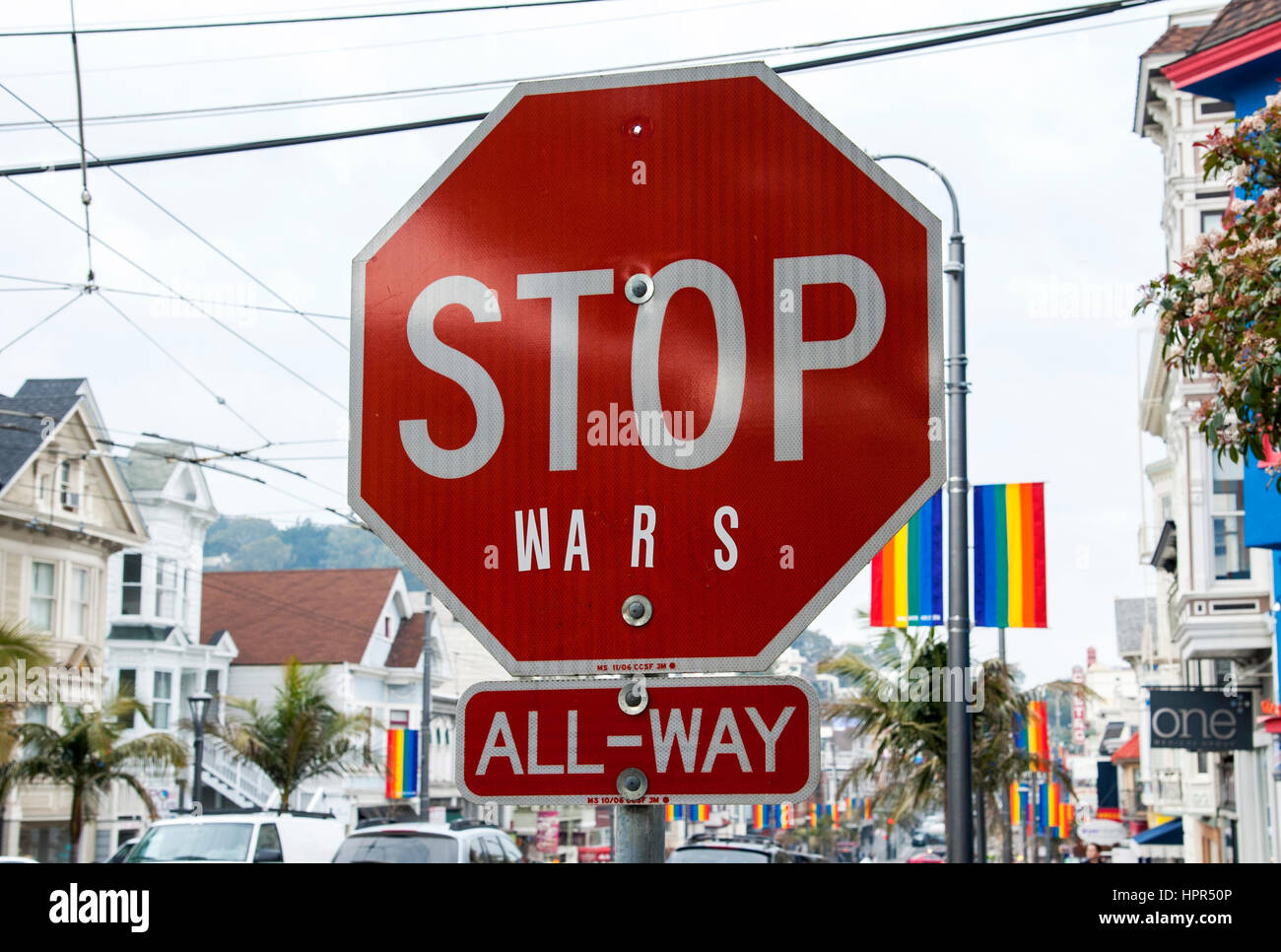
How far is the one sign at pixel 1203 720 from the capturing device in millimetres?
23016

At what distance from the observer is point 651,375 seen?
72.2 inches

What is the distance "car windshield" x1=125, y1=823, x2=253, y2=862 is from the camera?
15.6 m

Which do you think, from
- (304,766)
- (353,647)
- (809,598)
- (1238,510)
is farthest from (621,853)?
(353,647)

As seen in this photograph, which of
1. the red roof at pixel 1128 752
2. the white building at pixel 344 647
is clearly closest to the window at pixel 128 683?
the white building at pixel 344 647

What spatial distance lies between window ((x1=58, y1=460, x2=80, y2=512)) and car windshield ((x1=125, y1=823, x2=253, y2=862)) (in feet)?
67.3

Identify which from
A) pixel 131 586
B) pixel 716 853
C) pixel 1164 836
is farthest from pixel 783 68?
pixel 1164 836

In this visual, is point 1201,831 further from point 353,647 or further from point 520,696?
point 520,696

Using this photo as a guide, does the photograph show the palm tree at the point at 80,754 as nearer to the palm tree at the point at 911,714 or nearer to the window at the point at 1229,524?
the palm tree at the point at 911,714

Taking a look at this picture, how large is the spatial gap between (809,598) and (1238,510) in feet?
71.5

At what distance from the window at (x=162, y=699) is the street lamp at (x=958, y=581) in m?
31.7

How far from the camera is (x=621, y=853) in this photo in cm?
173

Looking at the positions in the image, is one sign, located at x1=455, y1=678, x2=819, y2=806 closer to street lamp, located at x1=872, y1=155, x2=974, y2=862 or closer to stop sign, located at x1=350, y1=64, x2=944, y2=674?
stop sign, located at x1=350, y1=64, x2=944, y2=674

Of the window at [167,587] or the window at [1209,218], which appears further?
the window at [167,587]

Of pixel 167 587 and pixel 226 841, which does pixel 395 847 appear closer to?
pixel 226 841
